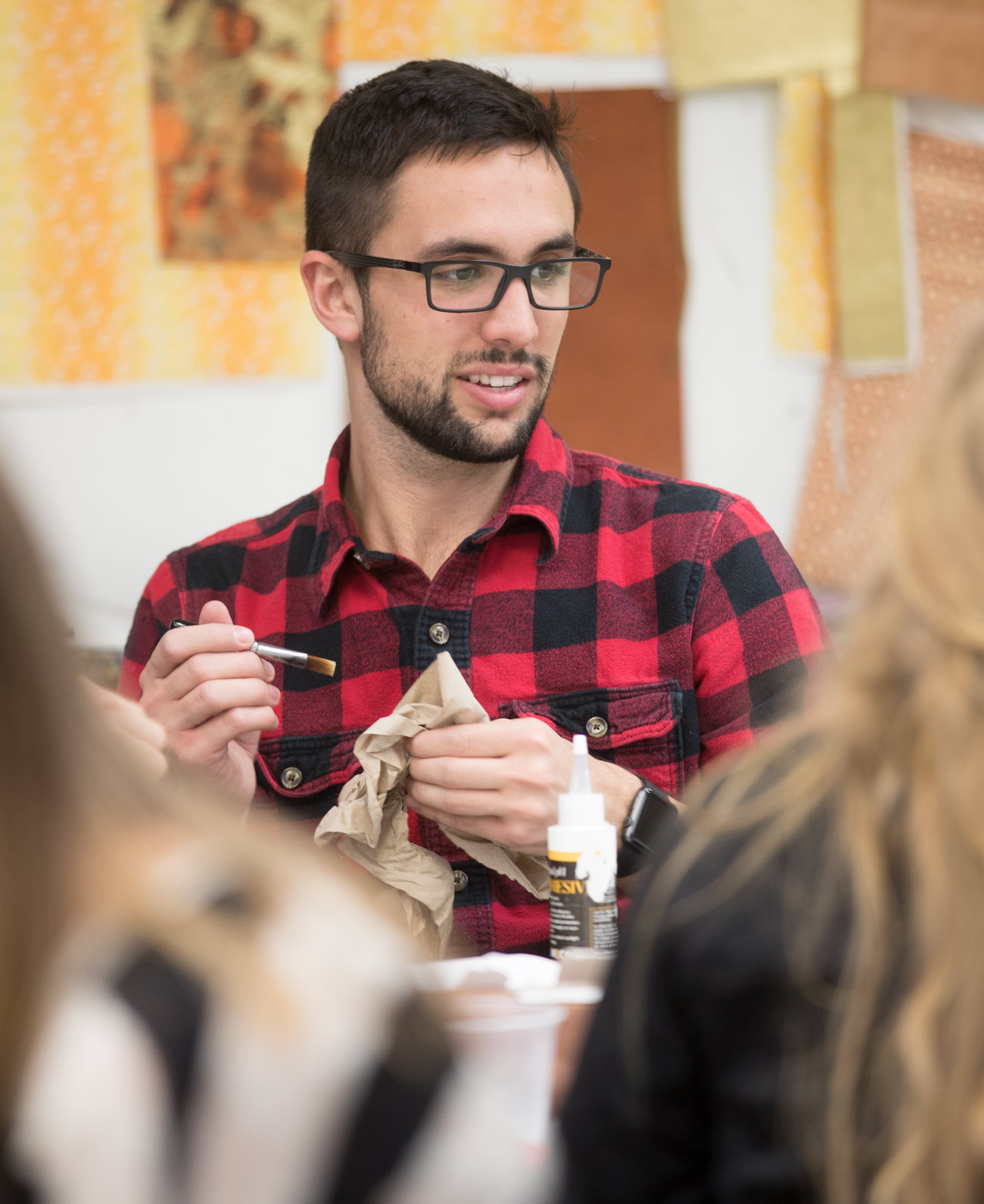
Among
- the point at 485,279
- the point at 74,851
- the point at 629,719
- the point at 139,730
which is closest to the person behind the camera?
the point at 74,851

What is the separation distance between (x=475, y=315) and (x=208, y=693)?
568mm

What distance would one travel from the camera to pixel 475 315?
1.56m

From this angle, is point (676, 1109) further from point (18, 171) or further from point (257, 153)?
point (18, 171)

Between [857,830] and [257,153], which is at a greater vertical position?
[257,153]

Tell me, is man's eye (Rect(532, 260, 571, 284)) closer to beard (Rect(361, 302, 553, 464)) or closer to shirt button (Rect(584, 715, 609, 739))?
beard (Rect(361, 302, 553, 464))

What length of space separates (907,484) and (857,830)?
6.4 inches

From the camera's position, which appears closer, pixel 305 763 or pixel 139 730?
pixel 139 730

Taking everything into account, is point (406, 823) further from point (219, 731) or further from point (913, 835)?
Result: point (913, 835)

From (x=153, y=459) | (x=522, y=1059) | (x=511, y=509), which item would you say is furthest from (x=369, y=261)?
(x=522, y=1059)

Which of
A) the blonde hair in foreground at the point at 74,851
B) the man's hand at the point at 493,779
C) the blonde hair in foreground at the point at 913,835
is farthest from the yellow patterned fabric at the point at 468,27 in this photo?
the blonde hair in foreground at the point at 74,851

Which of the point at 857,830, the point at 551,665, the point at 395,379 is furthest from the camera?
the point at 395,379

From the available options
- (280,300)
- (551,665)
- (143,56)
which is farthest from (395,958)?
(143,56)

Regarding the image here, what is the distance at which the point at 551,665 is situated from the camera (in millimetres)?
1501

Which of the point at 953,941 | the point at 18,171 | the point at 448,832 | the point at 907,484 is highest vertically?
the point at 18,171
